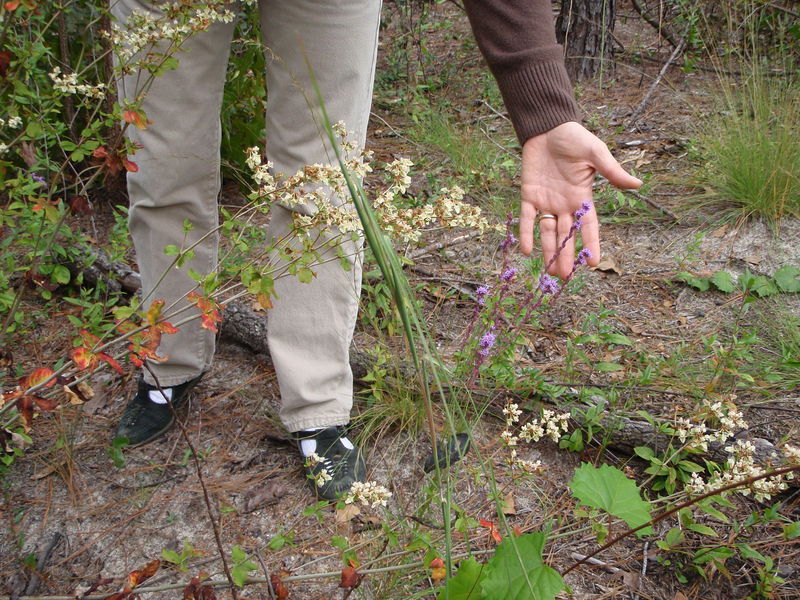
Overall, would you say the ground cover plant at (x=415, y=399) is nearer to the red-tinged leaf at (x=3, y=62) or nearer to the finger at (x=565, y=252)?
the red-tinged leaf at (x=3, y=62)

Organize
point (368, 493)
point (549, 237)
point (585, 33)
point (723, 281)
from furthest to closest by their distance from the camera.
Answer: point (585, 33)
point (723, 281)
point (549, 237)
point (368, 493)

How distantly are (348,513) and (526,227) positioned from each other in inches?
37.2

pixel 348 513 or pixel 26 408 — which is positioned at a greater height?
pixel 26 408

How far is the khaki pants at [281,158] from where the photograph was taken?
5.48ft

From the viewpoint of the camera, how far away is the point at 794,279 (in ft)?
8.23

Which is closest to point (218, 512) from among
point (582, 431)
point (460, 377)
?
point (460, 377)

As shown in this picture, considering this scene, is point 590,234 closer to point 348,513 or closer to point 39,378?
point 348,513

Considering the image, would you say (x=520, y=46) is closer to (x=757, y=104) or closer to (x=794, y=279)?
(x=794, y=279)

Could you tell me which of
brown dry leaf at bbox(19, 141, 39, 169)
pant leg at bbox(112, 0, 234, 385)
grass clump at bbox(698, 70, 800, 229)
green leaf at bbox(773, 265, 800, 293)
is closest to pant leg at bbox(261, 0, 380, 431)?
pant leg at bbox(112, 0, 234, 385)

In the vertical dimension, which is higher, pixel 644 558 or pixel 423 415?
pixel 423 415

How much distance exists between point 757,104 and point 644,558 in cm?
256

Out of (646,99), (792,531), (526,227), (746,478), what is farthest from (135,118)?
(646,99)

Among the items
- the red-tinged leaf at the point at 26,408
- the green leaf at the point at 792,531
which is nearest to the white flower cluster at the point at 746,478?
the green leaf at the point at 792,531

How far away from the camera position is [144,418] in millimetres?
2074
